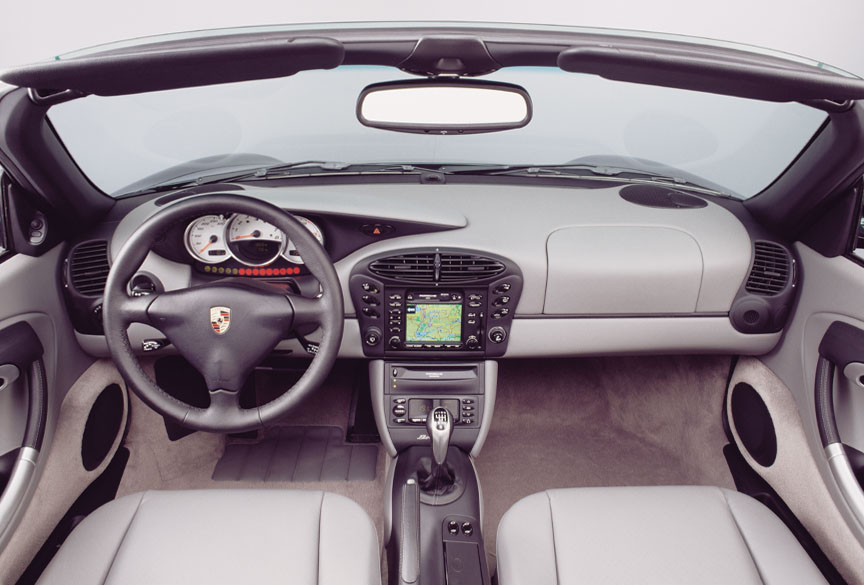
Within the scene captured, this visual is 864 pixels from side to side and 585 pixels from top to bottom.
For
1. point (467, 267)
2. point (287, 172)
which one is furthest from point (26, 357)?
point (467, 267)

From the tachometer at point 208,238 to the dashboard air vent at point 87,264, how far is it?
315mm

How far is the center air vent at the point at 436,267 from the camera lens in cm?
177

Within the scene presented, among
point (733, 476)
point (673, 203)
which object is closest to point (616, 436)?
point (733, 476)

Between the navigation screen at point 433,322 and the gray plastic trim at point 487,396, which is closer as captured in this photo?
the navigation screen at point 433,322

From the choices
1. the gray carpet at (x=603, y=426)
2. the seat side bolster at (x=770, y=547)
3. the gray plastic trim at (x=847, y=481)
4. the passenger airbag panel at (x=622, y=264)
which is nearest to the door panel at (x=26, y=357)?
the gray carpet at (x=603, y=426)

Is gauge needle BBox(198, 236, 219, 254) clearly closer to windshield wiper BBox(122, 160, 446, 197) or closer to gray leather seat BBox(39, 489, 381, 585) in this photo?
windshield wiper BBox(122, 160, 446, 197)

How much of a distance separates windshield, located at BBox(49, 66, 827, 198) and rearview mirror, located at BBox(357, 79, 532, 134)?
0.73 m

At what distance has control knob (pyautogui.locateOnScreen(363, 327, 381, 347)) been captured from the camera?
187cm

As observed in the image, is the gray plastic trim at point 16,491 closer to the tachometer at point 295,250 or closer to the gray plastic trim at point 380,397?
the tachometer at point 295,250

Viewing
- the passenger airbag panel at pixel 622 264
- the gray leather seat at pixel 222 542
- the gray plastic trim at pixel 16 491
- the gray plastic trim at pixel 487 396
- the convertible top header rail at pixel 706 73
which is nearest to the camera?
the convertible top header rail at pixel 706 73

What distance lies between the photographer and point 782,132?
2.14 metres

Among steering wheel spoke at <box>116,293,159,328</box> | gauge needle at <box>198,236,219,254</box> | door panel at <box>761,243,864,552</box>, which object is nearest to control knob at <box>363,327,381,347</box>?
gauge needle at <box>198,236,219,254</box>

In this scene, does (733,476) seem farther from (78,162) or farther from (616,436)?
(78,162)

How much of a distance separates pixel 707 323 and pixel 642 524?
89 centimetres
